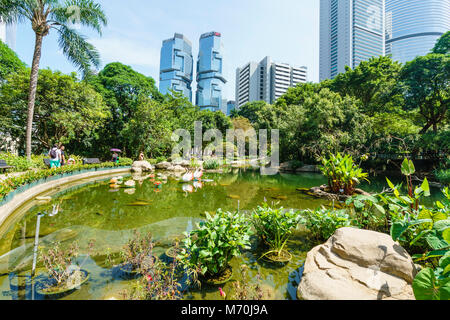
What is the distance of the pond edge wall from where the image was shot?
16.5 feet

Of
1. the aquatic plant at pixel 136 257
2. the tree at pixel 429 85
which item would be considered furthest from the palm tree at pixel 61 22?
the tree at pixel 429 85

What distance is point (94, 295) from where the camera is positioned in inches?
94.9

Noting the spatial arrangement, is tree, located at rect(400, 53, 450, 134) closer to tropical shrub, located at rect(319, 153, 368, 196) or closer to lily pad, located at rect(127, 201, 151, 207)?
tropical shrub, located at rect(319, 153, 368, 196)

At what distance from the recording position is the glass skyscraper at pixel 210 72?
113688mm

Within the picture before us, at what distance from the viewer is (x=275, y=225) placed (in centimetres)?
347

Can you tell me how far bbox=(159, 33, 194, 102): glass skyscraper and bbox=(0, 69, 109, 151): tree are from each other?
329ft

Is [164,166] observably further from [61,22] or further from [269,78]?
[269,78]

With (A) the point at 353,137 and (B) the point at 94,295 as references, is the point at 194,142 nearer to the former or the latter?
(A) the point at 353,137

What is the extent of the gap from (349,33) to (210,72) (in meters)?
65.2

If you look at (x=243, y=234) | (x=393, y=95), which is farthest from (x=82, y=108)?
(x=393, y=95)

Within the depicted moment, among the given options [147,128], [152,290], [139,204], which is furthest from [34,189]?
[147,128]

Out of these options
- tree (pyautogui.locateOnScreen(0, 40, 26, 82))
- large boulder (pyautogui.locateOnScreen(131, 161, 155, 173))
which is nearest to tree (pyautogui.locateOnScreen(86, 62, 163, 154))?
tree (pyautogui.locateOnScreen(0, 40, 26, 82))

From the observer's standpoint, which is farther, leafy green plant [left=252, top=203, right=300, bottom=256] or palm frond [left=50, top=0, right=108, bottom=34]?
palm frond [left=50, top=0, right=108, bottom=34]
